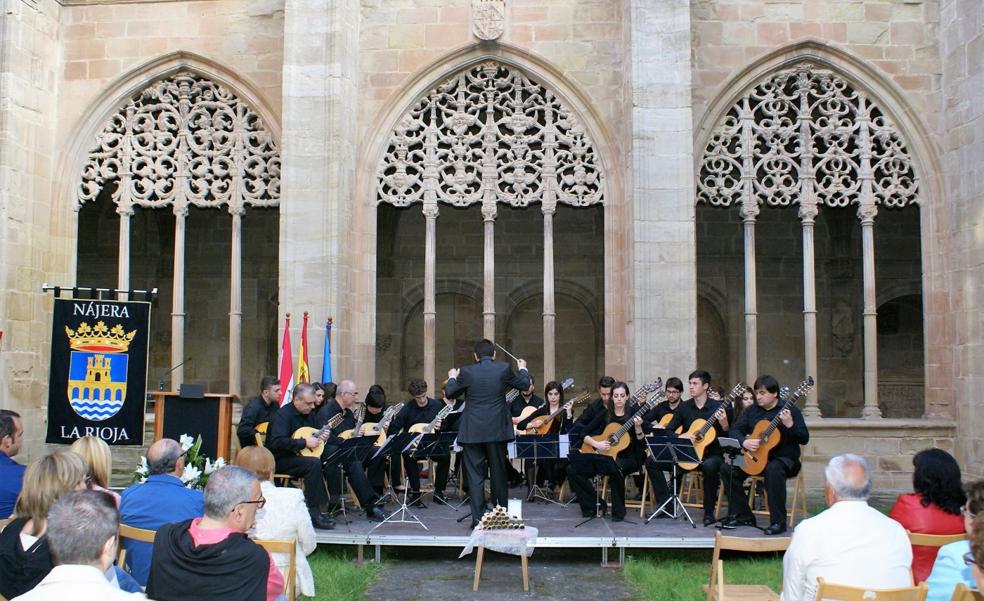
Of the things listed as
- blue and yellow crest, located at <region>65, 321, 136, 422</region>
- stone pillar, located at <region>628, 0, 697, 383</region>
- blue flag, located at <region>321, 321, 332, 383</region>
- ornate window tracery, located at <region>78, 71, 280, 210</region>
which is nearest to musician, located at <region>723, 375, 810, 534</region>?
stone pillar, located at <region>628, 0, 697, 383</region>

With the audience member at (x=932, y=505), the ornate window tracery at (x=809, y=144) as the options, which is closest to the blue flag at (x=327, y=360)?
the ornate window tracery at (x=809, y=144)

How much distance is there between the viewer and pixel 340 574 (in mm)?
6566

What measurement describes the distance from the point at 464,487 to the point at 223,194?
200 inches

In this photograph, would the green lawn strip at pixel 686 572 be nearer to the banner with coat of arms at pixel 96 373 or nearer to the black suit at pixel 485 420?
the black suit at pixel 485 420

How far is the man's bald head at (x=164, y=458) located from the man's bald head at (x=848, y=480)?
3129 mm

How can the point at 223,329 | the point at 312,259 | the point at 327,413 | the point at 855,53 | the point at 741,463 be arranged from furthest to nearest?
the point at 223,329, the point at 855,53, the point at 312,259, the point at 327,413, the point at 741,463

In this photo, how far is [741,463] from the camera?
7781mm

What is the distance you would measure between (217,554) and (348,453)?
4.22 m

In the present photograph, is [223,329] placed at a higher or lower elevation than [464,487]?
higher

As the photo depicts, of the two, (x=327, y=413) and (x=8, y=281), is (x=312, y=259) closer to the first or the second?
(x=327, y=413)

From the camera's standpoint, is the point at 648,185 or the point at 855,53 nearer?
the point at 648,185

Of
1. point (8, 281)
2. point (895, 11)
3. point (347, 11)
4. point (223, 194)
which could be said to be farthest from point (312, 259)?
point (895, 11)

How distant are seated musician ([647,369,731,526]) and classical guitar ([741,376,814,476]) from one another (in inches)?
9.6

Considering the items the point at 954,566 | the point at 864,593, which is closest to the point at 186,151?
the point at 864,593
